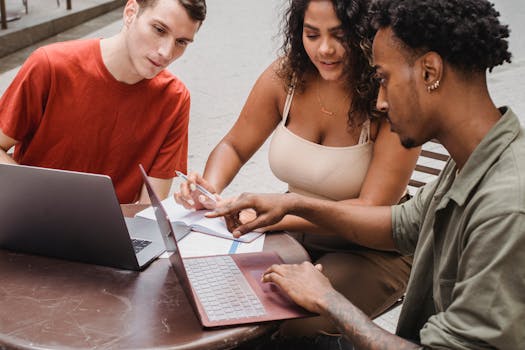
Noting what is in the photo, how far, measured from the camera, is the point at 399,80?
4.91 feet

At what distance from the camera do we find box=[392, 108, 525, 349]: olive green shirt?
125 cm

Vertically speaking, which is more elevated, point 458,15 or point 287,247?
point 458,15

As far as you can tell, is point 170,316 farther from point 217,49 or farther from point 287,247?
point 217,49

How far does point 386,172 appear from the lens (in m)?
2.18

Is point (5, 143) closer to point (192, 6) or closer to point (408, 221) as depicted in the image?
point (192, 6)

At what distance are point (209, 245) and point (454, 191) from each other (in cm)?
74

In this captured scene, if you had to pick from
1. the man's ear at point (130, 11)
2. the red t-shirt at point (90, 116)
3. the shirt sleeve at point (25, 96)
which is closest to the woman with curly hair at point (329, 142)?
the red t-shirt at point (90, 116)

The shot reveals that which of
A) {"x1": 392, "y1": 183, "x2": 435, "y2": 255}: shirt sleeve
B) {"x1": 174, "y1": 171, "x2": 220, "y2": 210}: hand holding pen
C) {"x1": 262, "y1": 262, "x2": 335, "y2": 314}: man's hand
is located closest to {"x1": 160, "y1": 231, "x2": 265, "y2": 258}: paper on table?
{"x1": 174, "y1": 171, "x2": 220, "y2": 210}: hand holding pen

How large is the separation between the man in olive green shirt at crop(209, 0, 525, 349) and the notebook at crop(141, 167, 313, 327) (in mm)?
41

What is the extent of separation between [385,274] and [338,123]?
53 centimetres

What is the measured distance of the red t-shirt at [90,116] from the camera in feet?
7.49

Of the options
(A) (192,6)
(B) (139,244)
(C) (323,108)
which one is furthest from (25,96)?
(C) (323,108)

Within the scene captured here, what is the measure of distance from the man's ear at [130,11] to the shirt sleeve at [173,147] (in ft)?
1.11

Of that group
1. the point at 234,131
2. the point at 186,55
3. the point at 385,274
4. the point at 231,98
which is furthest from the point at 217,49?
the point at 385,274
